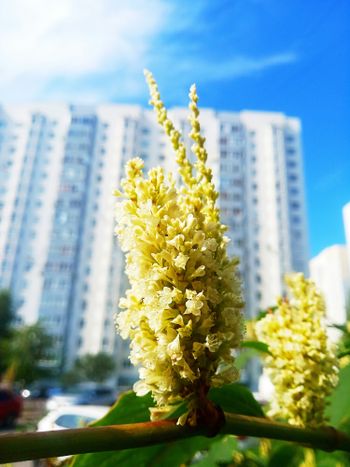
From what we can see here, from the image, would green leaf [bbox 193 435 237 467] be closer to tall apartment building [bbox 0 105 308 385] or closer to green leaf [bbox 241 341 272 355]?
green leaf [bbox 241 341 272 355]

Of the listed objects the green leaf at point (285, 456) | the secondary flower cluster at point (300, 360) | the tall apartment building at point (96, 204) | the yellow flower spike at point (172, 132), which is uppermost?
the tall apartment building at point (96, 204)

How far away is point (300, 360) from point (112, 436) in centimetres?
79

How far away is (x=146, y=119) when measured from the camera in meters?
52.8

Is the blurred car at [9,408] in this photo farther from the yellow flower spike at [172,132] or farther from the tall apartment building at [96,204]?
Answer: the tall apartment building at [96,204]

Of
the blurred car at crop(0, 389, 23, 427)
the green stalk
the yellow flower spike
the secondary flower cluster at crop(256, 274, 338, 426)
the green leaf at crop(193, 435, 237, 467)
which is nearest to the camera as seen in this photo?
the green stalk

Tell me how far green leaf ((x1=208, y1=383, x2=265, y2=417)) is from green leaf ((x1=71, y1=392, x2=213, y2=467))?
13 cm

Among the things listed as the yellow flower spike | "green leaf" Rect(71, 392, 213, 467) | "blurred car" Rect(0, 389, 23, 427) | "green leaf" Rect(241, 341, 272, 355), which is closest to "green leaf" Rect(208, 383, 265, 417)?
"green leaf" Rect(71, 392, 213, 467)

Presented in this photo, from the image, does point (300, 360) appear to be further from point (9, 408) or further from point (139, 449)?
point (9, 408)

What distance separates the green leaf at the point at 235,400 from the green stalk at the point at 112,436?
178mm

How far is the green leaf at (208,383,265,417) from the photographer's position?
0.96 meters

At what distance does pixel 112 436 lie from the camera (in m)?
0.59

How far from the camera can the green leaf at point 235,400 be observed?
3.15 ft

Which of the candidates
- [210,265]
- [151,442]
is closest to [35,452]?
[151,442]

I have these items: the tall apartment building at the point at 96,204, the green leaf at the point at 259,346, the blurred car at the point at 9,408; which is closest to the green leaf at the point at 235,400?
the green leaf at the point at 259,346
